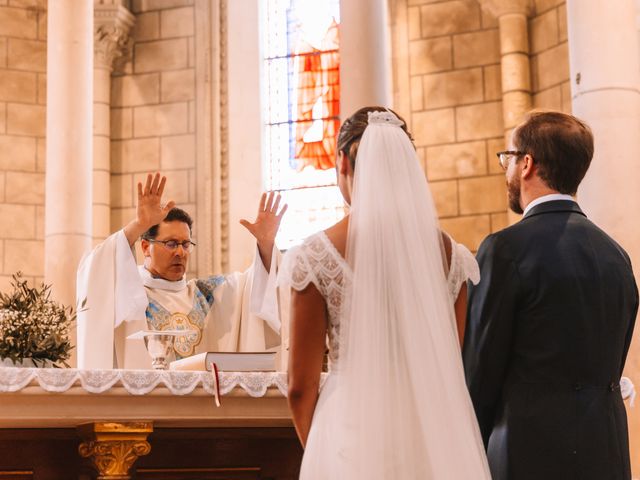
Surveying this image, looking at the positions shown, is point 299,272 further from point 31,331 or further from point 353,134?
point 31,331

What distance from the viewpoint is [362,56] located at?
8.15 meters

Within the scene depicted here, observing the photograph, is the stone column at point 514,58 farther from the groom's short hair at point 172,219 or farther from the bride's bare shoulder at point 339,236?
the bride's bare shoulder at point 339,236

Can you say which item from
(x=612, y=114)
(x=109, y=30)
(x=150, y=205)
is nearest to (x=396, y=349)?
(x=150, y=205)

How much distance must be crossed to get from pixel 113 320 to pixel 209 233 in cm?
559

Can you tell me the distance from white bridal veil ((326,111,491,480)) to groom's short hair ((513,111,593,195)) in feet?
1.41

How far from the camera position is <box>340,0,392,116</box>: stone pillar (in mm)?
8062

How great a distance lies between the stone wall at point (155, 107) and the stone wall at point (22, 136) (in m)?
0.79

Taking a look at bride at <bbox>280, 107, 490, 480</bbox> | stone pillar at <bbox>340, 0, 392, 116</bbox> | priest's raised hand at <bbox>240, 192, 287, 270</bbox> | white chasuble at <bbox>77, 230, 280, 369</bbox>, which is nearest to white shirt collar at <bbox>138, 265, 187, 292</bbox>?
white chasuble at <bbox>77, 230, 280, 369</bbox>

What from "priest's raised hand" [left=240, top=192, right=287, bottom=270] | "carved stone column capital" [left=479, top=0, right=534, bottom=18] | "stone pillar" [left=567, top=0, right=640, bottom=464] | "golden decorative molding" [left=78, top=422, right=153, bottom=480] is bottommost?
"golden decorative molding" [left=78, top=422, right=153, bottom=480]

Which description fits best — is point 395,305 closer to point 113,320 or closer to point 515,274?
point 515,274

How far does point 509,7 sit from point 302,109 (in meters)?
2.58

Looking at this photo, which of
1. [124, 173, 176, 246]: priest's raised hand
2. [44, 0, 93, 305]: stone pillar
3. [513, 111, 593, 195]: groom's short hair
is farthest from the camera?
[44, 0, 93, 305]: stone pillar

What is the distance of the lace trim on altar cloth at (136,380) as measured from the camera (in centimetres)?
398

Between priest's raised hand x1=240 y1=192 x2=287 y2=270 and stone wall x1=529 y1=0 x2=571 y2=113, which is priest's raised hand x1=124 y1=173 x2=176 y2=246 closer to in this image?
priest's raised hand x1=240 y1=192 x2=287 y2=270
